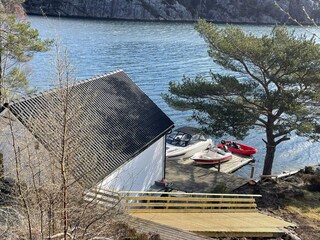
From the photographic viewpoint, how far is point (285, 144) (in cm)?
3806

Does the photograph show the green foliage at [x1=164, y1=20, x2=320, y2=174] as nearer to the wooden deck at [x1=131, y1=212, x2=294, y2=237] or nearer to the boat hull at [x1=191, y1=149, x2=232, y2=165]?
the boat hull at [x1=191, y1=149, x2=232, y2=165]

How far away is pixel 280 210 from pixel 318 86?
26.1ft

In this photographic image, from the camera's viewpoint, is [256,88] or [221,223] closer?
[221,223]

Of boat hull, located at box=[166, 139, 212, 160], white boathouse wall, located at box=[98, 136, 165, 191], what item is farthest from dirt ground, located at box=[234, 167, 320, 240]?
boat hull, located at box=[166, 139, 212, 160]

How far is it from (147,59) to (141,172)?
135 feet

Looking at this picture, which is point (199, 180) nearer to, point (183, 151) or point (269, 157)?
point (269, 157)

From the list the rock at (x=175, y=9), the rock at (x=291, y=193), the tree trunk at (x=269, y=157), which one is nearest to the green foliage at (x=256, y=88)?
the tree trunk at (x=269, y=157)

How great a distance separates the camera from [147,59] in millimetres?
59719

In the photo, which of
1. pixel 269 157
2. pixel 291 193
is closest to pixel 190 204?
pixel 291 193

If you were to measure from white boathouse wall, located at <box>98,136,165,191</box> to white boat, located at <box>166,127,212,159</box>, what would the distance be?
29.8 ft

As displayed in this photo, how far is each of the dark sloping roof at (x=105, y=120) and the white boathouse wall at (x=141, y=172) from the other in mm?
449

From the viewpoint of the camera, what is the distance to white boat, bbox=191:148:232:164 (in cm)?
3109

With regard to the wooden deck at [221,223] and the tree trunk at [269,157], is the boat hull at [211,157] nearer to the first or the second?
the tree trunk at [269,157]

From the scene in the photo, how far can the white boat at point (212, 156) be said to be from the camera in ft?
102
